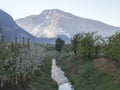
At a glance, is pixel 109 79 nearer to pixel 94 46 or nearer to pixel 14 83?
pixel 14 83

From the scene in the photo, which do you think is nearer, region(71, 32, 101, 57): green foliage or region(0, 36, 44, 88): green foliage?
region(0, 36, 44, 88): green foliage

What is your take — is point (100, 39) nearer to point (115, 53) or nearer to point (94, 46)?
point (94, 46)

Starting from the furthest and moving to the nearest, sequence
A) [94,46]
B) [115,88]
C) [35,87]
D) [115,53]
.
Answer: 1. [94,46]
2. [115,53]
3. [35,87]
4. [115,88]

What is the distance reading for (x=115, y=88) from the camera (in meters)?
50.0

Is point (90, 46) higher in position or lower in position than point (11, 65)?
higher

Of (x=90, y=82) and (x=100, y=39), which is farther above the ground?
(x=100, y=39)

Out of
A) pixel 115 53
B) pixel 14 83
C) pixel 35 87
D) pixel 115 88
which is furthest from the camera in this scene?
pixel 115 53

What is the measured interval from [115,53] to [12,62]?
23607 mm

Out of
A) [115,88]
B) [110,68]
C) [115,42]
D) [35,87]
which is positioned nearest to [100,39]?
[115,42]

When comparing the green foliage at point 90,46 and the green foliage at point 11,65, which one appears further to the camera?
the green foliage at point 90,46

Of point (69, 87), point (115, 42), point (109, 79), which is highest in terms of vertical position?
point (115, 42)

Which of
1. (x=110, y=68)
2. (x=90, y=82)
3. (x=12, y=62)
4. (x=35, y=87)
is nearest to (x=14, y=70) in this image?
(x=12, y=62)

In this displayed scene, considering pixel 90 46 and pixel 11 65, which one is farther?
pixel 90 46

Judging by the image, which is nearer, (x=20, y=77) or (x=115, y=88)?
(x=115, y=88)
